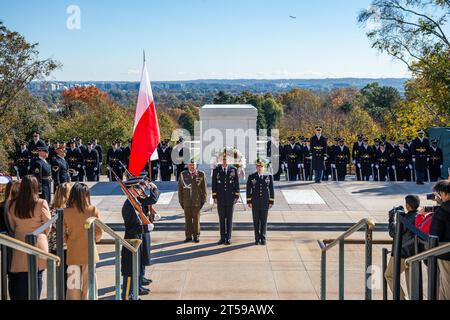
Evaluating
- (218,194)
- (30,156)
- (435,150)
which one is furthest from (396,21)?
(218,194)

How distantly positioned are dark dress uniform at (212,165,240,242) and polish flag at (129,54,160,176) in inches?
76.5

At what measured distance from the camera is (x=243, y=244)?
32.9ft

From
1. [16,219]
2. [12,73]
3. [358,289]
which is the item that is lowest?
[358,289]

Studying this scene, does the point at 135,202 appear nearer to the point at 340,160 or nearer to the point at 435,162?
the point at 340,160

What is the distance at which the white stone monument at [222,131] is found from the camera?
16.6m

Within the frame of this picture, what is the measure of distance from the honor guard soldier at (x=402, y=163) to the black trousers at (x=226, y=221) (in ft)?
29.1

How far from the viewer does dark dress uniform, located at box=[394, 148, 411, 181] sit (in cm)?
1734

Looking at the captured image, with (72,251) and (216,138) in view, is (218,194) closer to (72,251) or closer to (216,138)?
(72,251)

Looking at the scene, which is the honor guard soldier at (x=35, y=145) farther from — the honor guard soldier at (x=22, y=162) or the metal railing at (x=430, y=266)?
the metal railing at (x=430, y=266)

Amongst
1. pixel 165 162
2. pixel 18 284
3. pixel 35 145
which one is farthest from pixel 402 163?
pixel 18 284

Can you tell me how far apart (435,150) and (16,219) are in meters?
14.0

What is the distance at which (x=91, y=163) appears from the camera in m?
17.5

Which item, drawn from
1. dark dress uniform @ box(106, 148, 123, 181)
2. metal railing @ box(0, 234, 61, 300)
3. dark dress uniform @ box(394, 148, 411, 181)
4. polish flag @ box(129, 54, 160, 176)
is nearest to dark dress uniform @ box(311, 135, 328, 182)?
A: dark dress uniform @ box(394, 148, 411, 181)

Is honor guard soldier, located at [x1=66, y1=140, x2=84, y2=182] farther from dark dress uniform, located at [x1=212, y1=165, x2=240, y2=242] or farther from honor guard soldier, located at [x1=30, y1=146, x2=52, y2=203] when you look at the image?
dark dress uniform, located at [x1=212, y1=165, x2=240, y2=242]
